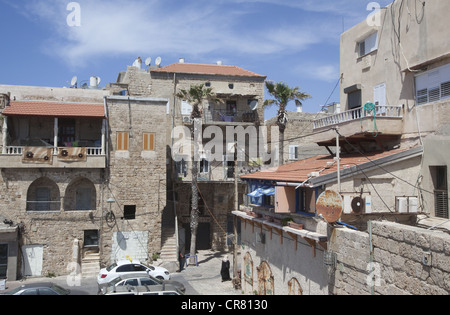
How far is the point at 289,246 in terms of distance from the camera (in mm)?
15414

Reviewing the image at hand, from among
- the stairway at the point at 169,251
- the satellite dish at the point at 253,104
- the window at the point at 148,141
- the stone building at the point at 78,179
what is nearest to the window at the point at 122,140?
the stone building at the point at 78,179

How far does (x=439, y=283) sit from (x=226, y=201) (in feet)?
90.0

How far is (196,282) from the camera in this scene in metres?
24.5

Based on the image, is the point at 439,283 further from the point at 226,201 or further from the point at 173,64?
the point at 173,64

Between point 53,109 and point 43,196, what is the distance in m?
6.31

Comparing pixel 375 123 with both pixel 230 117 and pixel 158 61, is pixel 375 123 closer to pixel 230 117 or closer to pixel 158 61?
pixel 230 117

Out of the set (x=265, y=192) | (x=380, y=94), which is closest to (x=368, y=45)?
(x=380, y=94)

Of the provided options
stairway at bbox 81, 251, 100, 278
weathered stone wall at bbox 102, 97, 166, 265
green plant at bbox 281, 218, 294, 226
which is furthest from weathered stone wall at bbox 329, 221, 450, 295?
stairway at bbox 81, 251, 100, 278

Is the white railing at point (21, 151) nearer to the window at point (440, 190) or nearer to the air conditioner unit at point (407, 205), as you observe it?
the air conditioner unit at point (407, 205)

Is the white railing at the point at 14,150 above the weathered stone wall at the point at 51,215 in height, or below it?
above

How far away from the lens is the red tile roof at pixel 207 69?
121 feet

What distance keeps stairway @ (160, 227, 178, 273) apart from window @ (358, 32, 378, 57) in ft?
61.1

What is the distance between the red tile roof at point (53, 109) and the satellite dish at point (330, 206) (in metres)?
20.2

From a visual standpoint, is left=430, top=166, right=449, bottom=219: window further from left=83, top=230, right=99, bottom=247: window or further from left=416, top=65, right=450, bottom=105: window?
left=83, top=230, right=99, bottom=247: window
